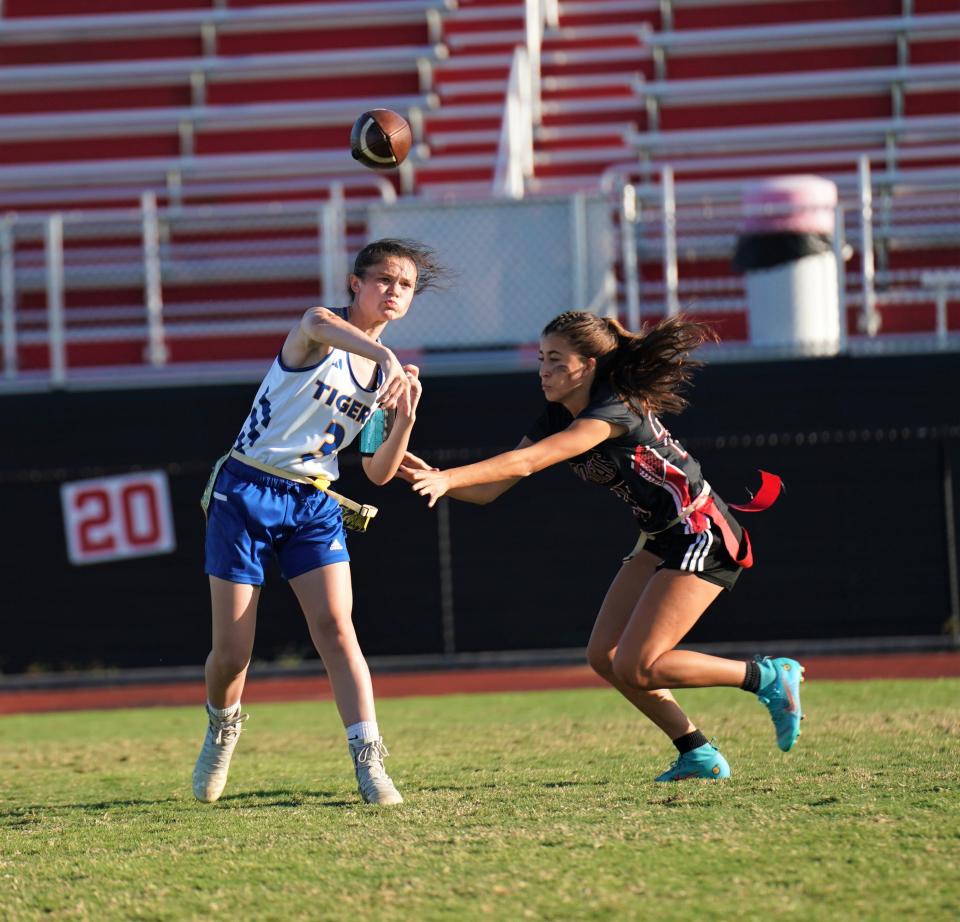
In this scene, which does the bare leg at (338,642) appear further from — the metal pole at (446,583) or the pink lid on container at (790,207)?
the pink lid on container at (790,207)

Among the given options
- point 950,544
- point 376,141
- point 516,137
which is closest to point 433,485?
point 376,141

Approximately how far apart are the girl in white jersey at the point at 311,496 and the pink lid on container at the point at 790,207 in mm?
7062

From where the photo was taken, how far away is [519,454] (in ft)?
17.6

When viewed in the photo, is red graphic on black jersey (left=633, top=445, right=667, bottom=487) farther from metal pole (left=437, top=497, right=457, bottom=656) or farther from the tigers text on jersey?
metal pole (left=437, top=497, right=457, bottom=656)

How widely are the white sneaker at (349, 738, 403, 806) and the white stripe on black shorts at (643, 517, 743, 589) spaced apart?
4.21 ft

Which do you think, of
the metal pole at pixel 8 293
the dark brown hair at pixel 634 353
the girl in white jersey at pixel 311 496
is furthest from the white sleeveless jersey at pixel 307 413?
the metal pole at pixel 8 293

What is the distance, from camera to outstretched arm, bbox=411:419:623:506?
5.12m

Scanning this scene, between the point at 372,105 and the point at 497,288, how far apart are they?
5396 mm

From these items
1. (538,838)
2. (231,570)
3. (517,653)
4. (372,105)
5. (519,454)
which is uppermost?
(372,105)

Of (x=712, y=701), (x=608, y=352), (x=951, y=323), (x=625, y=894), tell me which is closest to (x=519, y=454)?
(x=608, y=352)

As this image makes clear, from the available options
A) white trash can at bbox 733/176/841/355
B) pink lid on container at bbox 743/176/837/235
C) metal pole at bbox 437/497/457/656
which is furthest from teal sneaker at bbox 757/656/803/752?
pink lid on container at bbox 743/176/837/235

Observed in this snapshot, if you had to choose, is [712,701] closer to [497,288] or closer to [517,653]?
[517,653]

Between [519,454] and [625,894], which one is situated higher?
[519,454]

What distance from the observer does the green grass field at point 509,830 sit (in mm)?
3973
